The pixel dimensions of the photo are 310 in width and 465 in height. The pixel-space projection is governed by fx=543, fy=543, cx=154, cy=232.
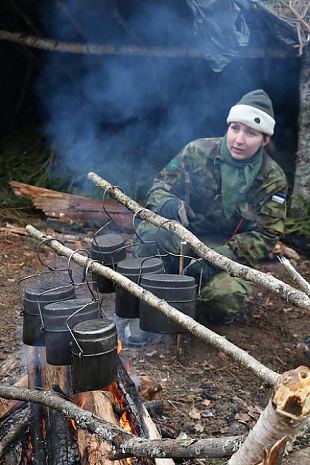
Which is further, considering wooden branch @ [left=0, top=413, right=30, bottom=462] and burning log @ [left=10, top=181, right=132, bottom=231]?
burning log @ [left=10, top=181, right=132, bottom=231]

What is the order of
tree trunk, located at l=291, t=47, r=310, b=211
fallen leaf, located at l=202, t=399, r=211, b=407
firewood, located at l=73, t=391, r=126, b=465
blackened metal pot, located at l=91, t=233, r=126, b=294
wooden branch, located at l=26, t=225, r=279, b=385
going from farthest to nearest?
tree trunk, located at l=291, t=47, r=310, b=211 < blackened metal pot, located at l=91, t=233, r=126, b=294 < fallen leaf, located at l=202, t=399, r=211, b=407 < firewood, located at l=73, t=391, r=126, b=465 < wooden branch, located at l=26, t=225, r=279, b=385

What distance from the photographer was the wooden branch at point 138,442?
1.98 metres

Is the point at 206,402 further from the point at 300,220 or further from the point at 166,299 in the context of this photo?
the point at 300,220

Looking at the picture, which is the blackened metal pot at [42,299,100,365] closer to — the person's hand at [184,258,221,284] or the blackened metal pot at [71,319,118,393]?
the blackened metal pot at [71,319,118,393]

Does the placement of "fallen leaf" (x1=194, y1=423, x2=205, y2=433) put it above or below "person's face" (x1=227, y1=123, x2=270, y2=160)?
below

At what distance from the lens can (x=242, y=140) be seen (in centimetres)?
481

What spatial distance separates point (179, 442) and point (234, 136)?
3.29 m

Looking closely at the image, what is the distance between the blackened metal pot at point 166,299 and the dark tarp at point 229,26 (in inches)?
158

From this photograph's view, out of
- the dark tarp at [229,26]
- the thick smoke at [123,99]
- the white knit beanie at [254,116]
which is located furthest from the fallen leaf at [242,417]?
the thick smoke at [123,99]

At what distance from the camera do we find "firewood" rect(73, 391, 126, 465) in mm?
Result: 2586

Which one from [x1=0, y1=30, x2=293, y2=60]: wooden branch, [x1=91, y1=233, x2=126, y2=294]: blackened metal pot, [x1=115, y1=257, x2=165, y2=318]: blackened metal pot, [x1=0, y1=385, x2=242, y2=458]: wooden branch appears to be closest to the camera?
[x1=0, y1=385, x2=242, y2=458]: wooden branch

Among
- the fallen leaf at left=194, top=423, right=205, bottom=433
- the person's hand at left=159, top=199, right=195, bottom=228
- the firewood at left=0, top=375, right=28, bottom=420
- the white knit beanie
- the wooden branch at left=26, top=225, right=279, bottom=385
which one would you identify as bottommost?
the fallen leaf at left=194, top=423, right=205, bottom=433

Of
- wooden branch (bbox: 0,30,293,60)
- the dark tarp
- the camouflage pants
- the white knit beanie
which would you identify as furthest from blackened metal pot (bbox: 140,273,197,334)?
wooden branch (bbox: 0,30,293,60)

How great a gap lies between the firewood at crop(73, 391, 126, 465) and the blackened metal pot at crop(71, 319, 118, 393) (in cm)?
23
